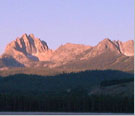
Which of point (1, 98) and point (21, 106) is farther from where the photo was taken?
point (1, 98)

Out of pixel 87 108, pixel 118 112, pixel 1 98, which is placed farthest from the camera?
pixel 1 98

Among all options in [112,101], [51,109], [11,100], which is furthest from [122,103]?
[11,100]

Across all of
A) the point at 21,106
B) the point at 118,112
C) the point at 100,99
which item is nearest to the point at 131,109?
the point at 118,112

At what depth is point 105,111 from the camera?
148250 mm

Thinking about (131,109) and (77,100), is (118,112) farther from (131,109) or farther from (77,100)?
(77,100)

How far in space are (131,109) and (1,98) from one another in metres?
37.5

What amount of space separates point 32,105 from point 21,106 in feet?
11.1

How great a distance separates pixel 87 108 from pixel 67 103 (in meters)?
5.81

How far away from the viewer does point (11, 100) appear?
534 ft

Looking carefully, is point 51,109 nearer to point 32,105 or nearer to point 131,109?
point 32,105

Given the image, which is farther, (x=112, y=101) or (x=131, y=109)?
(x=112, y=101)

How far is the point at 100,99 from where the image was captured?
165 meters

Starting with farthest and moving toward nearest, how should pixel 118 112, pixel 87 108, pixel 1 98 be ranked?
pixel 1 98 → pixel 87 108 → pixel 118 112

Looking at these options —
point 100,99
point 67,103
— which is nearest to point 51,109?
point 67,103
